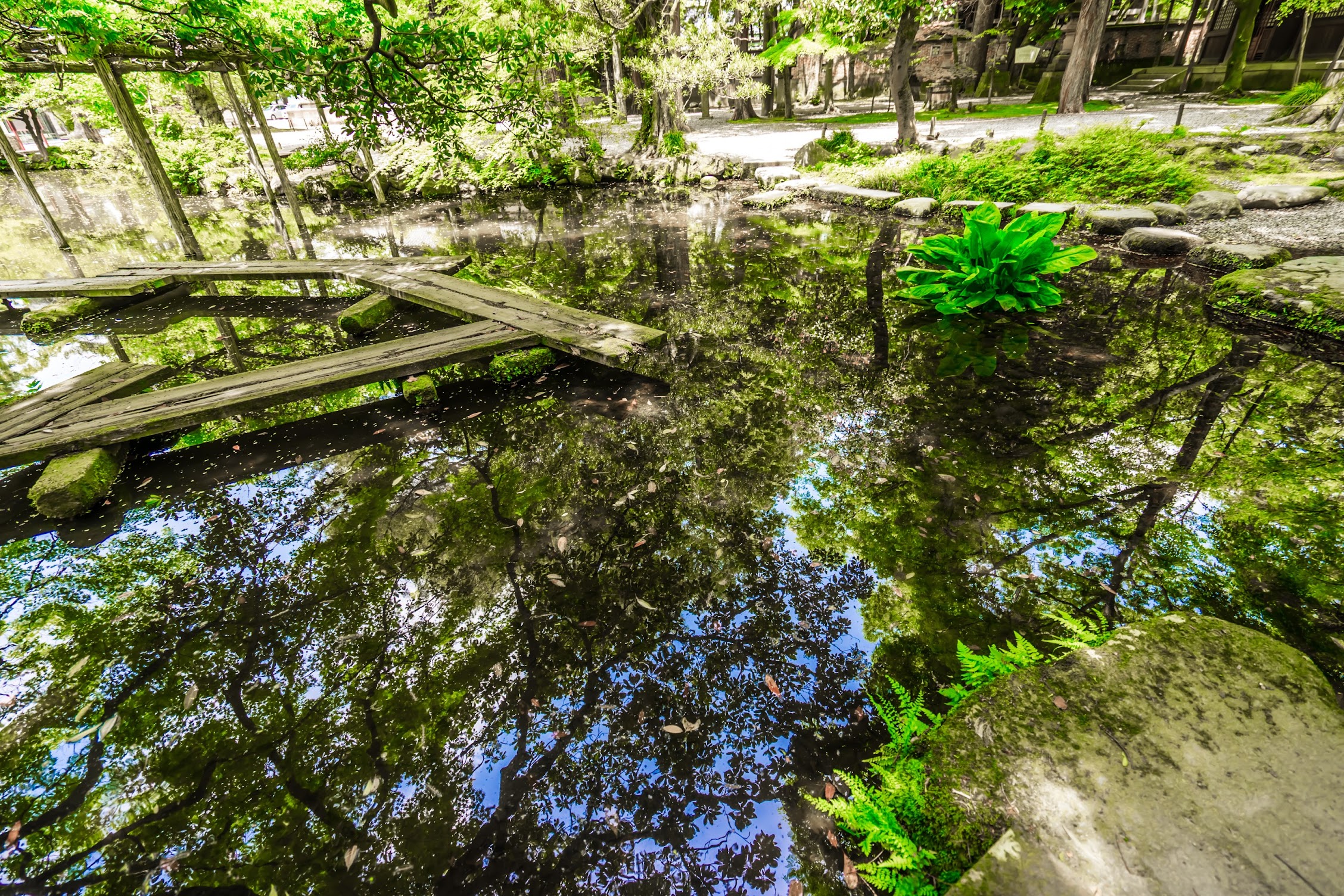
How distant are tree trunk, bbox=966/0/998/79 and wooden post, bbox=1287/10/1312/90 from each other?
31.8 feet

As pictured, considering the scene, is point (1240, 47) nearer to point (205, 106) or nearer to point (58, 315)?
point (58, 315)

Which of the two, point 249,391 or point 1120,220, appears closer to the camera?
point 249,391

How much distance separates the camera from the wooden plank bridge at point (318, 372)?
382 centimetres

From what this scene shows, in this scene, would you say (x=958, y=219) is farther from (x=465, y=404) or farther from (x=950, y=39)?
(x=950, y=39)

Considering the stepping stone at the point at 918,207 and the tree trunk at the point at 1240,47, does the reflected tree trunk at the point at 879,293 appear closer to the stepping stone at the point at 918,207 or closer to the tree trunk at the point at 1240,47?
the stepping stone at the point at 918,207

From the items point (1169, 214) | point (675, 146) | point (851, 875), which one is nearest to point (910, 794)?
point (851, 875)

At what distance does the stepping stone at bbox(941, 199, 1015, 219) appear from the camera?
8.60m

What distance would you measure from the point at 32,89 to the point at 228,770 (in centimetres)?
2558

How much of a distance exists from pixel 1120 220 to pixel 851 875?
9.49 m

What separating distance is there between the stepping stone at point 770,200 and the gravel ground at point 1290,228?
6703 millimetres

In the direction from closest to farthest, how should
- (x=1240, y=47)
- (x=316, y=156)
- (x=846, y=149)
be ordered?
(x=316, y=156)
(x=846, y=149)
(x=1240, y=47)

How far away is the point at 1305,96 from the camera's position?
1198cm

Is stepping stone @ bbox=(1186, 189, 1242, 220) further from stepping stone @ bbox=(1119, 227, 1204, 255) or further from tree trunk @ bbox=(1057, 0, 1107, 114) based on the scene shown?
tree trunk @ bbox=(1057, 0, 1107, 114)

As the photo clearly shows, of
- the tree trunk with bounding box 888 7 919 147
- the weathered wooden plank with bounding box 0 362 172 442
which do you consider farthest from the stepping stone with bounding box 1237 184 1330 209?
the weathered wooden plank with bounding box 0 362 172 442
